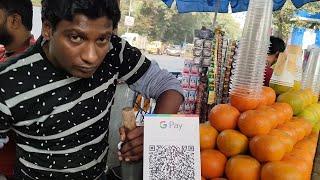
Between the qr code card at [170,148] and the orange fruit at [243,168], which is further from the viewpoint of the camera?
the orange fruit at [243,168]

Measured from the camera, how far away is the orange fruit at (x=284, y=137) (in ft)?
4.54

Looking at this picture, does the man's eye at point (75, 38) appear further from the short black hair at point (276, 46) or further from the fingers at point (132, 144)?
the short black hair at point (276, 46)

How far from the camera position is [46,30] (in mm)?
1225

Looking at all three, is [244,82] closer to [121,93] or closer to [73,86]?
[73,86]

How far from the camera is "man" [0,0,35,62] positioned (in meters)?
1.93

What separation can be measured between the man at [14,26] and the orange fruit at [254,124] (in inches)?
48.3

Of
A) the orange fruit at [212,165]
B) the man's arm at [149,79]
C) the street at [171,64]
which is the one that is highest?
the man's arm at [149,79]

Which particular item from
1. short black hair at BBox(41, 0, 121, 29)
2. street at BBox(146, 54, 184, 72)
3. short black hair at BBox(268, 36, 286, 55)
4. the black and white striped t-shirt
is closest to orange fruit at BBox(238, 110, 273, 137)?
the black and white striped t-shirt

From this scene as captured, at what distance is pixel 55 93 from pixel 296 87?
135 centimetres

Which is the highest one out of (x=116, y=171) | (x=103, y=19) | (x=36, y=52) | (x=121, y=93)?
(x=103, y=19)

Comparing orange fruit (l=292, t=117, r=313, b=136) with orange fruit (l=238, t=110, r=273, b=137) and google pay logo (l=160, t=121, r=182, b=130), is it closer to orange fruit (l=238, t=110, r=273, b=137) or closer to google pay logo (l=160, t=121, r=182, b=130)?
orange fruit (l=238, t=110, r=273, b=137)

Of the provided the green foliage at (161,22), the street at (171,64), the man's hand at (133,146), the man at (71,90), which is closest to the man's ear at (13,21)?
the man at (71,90)

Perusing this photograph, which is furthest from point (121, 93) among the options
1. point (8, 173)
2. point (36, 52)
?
point (36, 52)

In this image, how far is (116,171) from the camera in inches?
66.7
